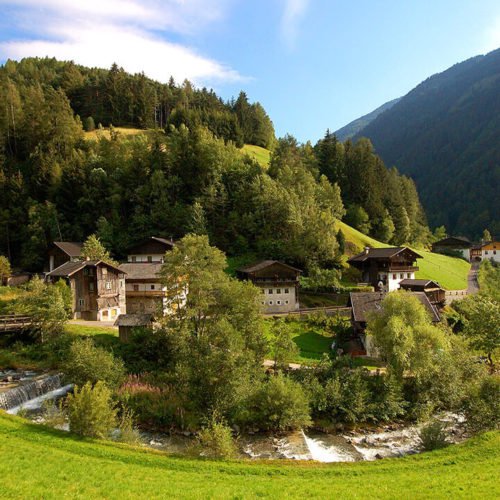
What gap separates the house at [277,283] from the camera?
2138 inches

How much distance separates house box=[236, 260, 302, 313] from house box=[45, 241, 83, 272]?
23124 mm

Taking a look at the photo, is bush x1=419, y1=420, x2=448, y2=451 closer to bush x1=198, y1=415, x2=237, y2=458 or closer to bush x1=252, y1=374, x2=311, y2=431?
bush x1=252, y1=374, x2=311, y2=431

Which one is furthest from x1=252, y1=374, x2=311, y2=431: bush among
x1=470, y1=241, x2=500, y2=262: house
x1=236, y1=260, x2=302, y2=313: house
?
x1=470, y1=241, x2=500, y2=262: house

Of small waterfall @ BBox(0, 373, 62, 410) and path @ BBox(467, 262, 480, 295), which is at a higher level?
path @ BBox(467, 262, 480, 295)

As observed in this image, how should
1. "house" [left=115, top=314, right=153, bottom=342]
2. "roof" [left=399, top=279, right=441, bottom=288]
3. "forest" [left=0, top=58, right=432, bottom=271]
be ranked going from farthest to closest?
"forest" [left=0, top=58, right=432, bottom=271]
"roof" [left=399, top=279, right=441, bottom=288]
"house" [left=115, top=314, right=153, bottom=342]

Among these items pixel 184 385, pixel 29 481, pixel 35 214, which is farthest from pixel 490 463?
pixel 35 214

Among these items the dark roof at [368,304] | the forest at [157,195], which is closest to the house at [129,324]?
the dark roof at [368,304]

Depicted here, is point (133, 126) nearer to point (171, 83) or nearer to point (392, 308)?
point (171, 83)

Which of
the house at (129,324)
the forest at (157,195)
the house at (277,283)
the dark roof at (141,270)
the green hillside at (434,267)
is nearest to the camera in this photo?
the house at (129,324)

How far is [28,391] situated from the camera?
100ft

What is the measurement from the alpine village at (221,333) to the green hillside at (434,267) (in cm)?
60

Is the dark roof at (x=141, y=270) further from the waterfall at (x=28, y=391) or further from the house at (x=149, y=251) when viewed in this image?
the waterfall at (x=28, y=391)

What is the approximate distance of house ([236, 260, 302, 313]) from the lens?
178ft

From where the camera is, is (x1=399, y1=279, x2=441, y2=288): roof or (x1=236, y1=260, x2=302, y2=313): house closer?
(x1=236, y1=260, x2=302, y2=313): house
